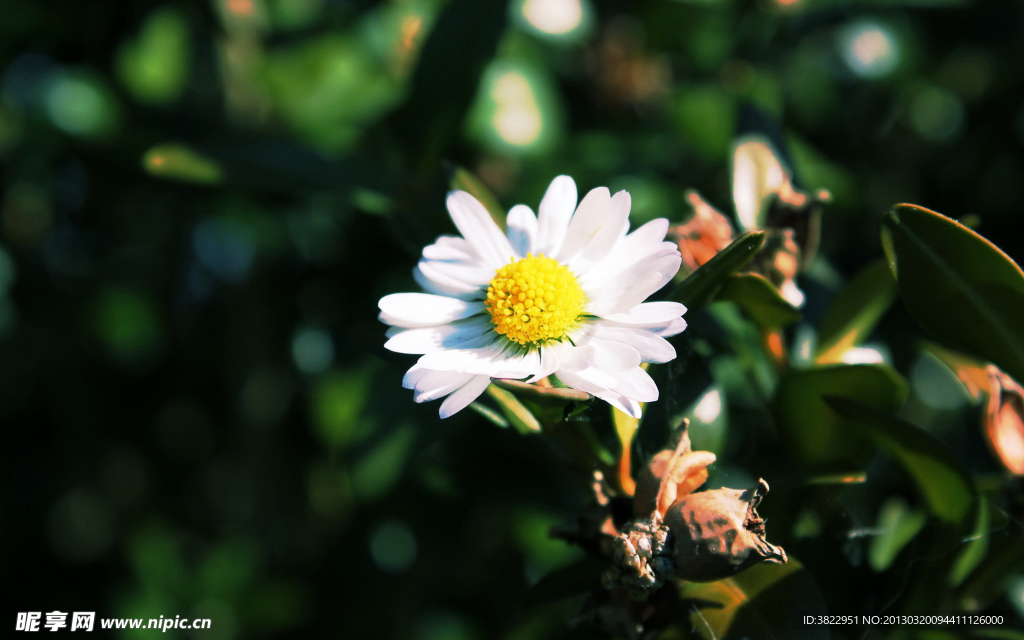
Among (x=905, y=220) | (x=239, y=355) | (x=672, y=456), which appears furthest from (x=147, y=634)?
(x=905, y=220)

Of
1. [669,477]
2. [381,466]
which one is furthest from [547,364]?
[381,466]

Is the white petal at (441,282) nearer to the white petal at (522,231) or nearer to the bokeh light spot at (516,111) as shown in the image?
the white petal at (522,231)

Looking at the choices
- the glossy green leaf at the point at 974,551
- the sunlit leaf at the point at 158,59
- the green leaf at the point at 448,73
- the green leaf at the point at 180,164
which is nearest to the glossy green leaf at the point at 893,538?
the glossy green leaf at the point at 974,551

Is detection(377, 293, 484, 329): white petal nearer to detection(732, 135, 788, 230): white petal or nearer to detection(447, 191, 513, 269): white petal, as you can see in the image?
detection(447, 191, 513, 269): white petal

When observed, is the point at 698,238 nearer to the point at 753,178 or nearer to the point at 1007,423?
the point at 753,178

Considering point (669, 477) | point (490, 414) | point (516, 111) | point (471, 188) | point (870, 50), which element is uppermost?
point (516, 111)

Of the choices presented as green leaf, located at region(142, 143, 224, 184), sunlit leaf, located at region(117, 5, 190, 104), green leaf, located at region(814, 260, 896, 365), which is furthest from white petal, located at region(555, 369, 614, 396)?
sunlit leaf, located at region(117, 5, 190, 104)
